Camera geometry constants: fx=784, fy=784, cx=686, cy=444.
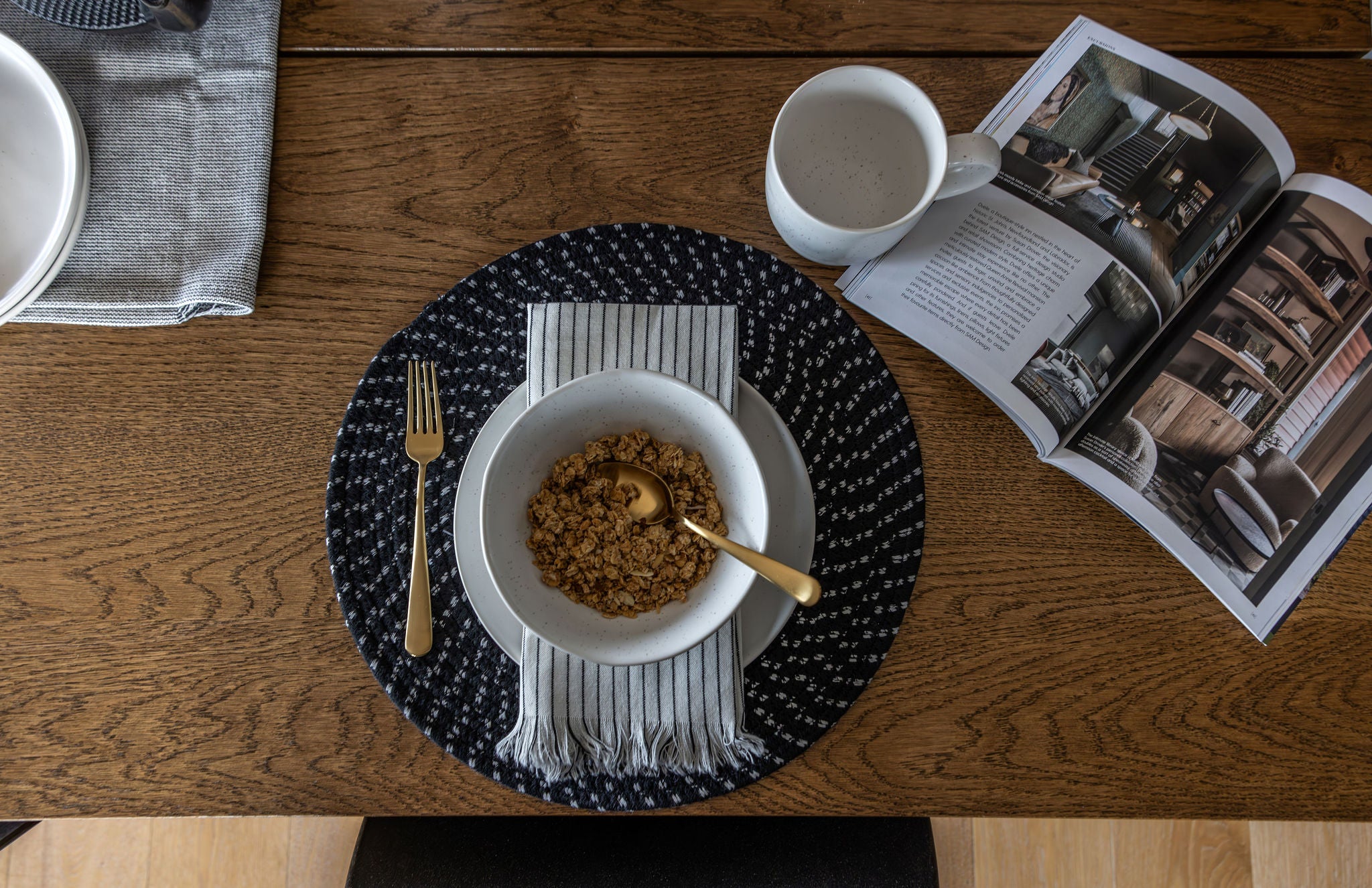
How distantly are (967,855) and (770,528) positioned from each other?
2.97 ft

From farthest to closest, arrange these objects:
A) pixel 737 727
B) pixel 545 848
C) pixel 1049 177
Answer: pixel 545 848
pixel 1049 177
pixel 737 727

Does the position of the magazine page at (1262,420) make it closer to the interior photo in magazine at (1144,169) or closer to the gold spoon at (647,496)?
the interior photo in magazine at (1144,169)

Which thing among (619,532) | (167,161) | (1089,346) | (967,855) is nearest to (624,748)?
(619,532)

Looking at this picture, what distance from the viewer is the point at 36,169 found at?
636 mm

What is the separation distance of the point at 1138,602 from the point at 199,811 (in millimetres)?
799

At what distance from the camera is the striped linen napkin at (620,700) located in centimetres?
60

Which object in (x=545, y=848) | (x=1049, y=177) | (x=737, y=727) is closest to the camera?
(x=737, y=727)

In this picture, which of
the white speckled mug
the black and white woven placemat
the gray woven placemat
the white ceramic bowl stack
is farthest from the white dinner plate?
the white ceramic bowl stack

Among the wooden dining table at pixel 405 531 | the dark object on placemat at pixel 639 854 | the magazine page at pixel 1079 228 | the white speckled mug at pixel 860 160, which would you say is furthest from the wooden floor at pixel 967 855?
the white speckled mug at pixel 860 160

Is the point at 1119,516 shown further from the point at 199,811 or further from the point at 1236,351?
the point at 199,811

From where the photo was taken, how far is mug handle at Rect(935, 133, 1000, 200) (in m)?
0.61

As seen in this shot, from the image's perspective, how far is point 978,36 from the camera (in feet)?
2.38

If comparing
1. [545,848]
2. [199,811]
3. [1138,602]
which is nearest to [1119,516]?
[1138,602]

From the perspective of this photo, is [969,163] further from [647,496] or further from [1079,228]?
[647,496]
